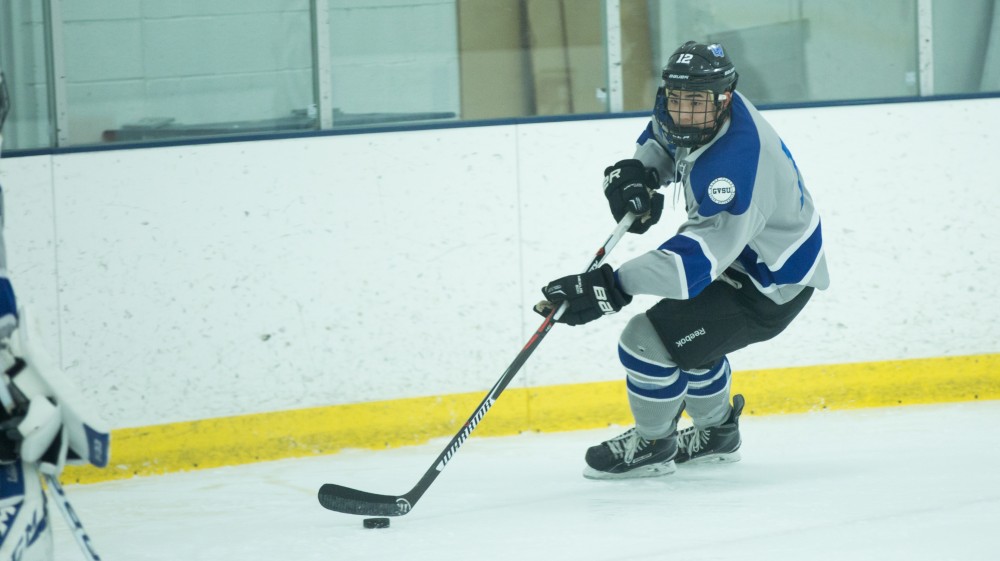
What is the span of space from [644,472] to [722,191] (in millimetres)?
795

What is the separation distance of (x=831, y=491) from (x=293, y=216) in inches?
64.8

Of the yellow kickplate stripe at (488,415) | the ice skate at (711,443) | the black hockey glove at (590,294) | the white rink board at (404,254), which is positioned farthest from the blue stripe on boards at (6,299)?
the ice skate at (711,443)

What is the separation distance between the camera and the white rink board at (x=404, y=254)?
3260 millimetres

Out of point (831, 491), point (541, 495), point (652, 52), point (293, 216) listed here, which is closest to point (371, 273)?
point (293, 216)

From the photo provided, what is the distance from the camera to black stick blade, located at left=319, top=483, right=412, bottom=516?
8.40 feet

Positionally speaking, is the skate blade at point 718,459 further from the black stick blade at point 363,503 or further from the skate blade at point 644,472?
the black stick blade at point 363,503

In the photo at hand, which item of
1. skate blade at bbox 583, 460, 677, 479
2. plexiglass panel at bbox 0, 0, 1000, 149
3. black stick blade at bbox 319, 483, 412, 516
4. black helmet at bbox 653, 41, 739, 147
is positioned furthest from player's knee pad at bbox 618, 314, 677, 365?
plexiglass panel at bbox 0, 0, 1000, 149

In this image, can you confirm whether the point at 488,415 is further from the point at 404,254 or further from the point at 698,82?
the point at 698,82

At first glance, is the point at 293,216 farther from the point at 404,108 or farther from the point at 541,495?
the point at 541,495

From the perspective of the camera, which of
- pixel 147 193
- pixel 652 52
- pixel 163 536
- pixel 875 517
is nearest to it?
pixel 875 517

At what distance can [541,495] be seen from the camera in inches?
113

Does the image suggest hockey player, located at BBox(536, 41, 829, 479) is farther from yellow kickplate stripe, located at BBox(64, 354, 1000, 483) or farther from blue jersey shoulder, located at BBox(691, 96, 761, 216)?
yellow kickplate stripe, located at BBox(64, 354, 1000, 483)

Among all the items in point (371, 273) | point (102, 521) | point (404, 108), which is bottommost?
point (102, 521)

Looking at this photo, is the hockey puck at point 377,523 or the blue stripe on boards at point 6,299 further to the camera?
the hockey puck at point 377,523
